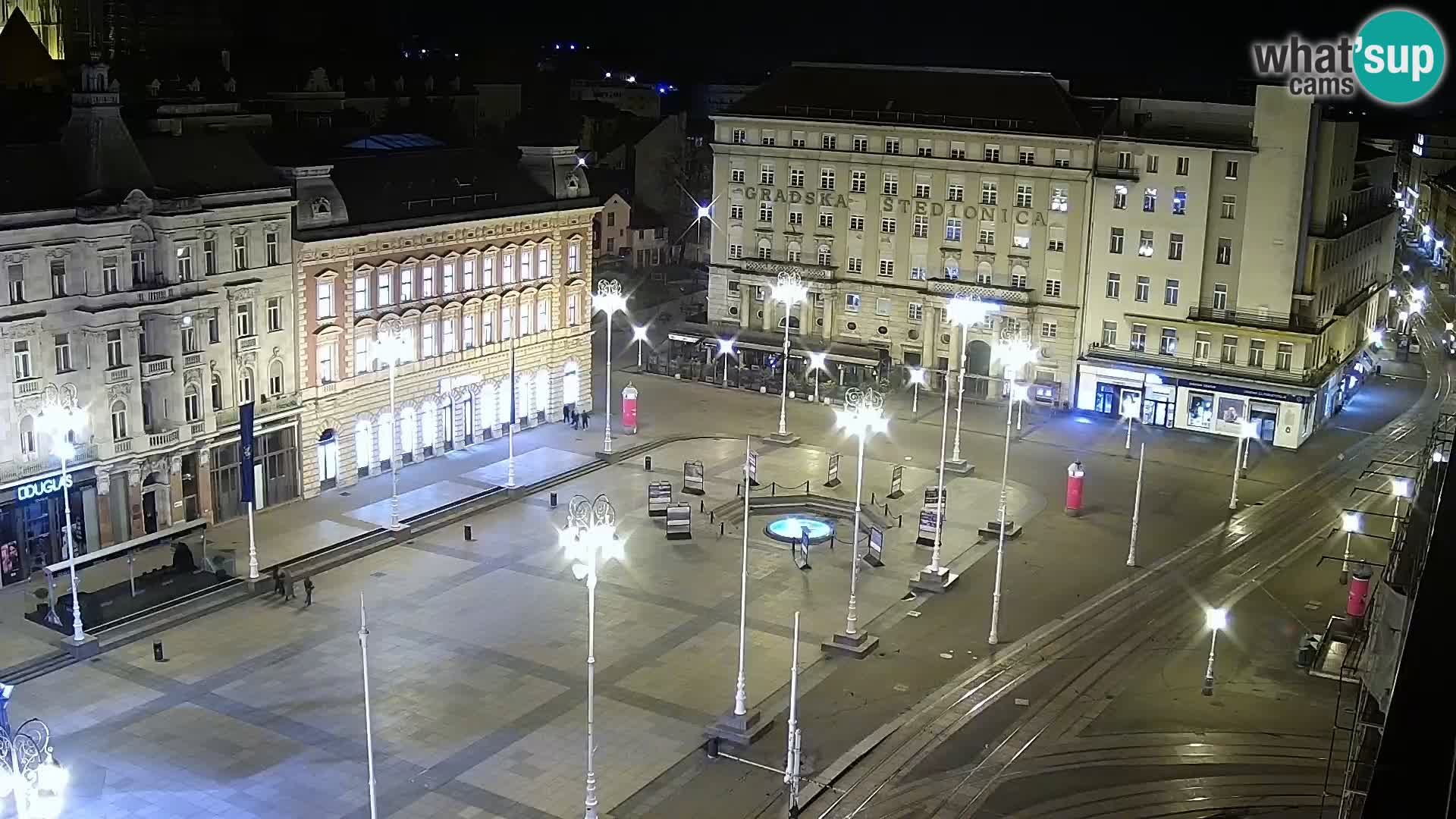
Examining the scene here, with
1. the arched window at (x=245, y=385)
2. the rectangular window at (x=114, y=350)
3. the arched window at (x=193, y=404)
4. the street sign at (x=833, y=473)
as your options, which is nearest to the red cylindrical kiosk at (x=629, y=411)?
the street sign at (x=833, y=473)

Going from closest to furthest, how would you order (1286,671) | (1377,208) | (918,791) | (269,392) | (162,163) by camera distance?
(918,791)
(1286,671)
(162,163)
(269,392)
(1377,208)

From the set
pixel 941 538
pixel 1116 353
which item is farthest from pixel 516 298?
pixel 1116 353

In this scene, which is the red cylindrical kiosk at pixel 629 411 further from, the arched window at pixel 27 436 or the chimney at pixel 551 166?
the arched window at pixel 27 436

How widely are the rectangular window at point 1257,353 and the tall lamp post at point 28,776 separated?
69.4 m

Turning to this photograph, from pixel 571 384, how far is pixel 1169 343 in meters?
36.0

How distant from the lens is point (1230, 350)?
83.0 m

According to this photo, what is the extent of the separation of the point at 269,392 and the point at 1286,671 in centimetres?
4378

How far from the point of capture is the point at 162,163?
2320 inches

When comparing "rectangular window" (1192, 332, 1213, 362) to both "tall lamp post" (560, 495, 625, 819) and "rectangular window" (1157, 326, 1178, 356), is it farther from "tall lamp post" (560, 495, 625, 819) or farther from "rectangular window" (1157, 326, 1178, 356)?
"tall lamp post" (560, 495, 625, 819)

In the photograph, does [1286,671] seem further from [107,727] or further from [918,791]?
[107,727]

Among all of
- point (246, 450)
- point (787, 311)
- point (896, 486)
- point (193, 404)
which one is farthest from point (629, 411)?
point (193, 404)

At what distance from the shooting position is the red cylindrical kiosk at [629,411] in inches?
3103

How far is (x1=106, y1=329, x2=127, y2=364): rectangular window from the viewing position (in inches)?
2194

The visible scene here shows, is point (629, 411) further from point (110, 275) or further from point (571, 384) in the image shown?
point (110, 275)
